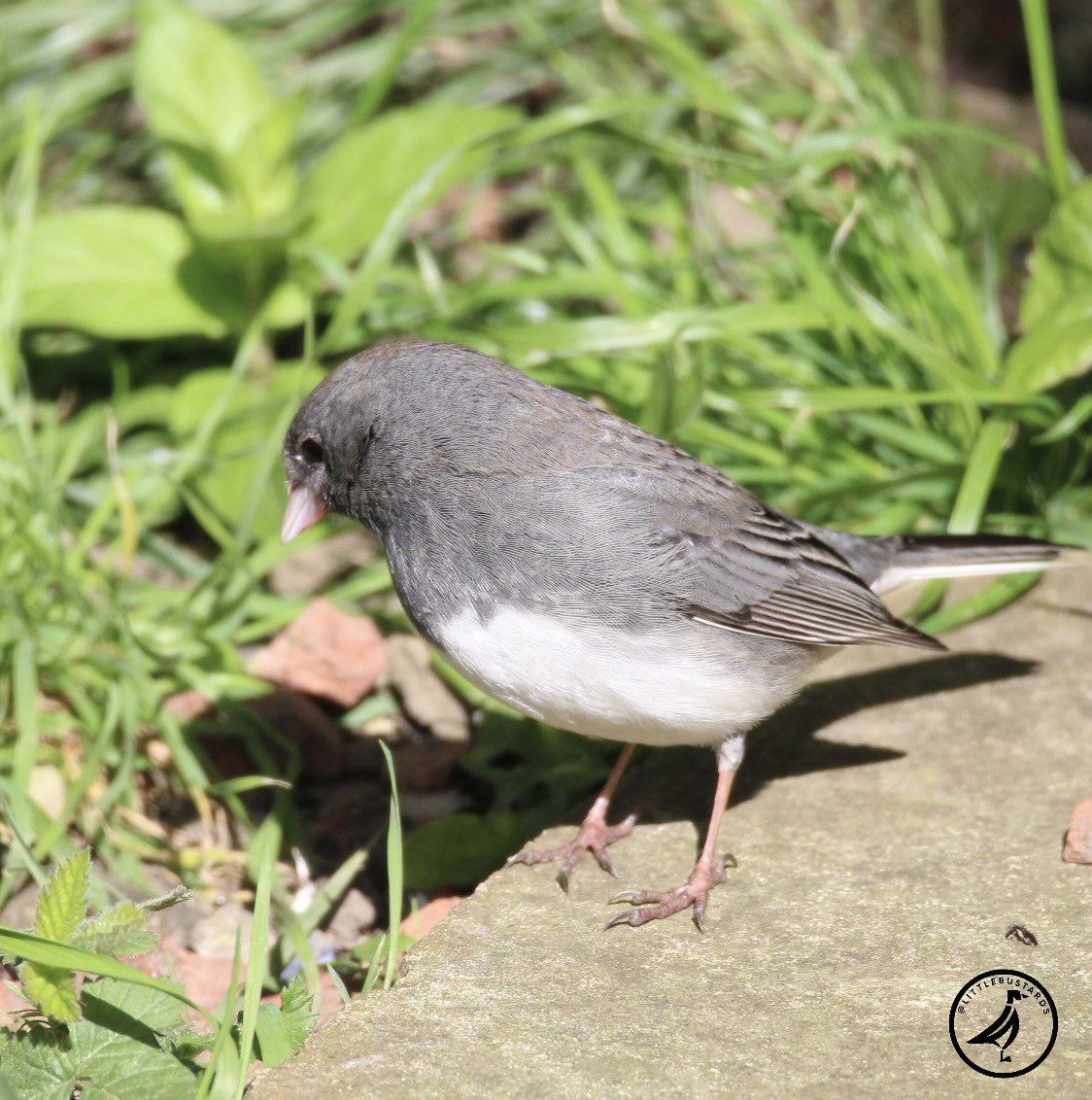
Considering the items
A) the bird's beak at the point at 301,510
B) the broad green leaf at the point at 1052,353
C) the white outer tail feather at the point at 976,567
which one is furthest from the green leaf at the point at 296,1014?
the broad green leaf at the point at 1052,353

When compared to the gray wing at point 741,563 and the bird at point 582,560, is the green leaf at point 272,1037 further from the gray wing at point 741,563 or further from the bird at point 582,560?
the gray wing at point 741,563

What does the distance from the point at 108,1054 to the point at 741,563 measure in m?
1.61

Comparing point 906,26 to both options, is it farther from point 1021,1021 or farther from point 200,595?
point 1021,1021

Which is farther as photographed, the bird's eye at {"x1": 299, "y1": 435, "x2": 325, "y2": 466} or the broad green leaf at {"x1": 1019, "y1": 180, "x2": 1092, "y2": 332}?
the broad green leaf at {"x1": 1019, "y1": 180, "x2": 1092, "y2": 332}

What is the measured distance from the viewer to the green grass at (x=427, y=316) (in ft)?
11.7

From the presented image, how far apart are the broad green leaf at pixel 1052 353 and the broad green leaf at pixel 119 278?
2502mm

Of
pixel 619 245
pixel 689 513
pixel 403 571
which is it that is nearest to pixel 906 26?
pixel 619 245

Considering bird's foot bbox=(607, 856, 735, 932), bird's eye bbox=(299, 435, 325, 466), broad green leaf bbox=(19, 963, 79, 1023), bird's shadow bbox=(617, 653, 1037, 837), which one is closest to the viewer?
broad green leaf bbox=(19, 963, 79, 1023)

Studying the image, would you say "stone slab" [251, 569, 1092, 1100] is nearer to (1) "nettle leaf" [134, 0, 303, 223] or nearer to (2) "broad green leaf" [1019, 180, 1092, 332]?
(2) "broad green leaf" [1019, 180, 1092, 332]

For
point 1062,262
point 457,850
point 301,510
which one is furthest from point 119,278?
point 1062,262

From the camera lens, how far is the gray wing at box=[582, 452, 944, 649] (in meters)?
2.90

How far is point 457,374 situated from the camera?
9.87 ft

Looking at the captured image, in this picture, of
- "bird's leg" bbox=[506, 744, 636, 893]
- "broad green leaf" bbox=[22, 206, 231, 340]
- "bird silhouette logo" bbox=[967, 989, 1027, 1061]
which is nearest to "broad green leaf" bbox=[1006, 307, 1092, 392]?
"bird's leg" bbox=[506, 744, 636, 893]

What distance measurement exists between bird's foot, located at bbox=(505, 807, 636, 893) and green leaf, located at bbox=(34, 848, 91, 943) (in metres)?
0.95
